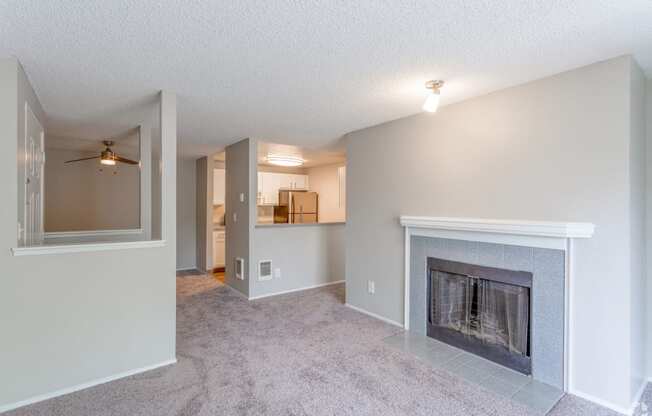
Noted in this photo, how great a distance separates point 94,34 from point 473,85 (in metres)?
2.55

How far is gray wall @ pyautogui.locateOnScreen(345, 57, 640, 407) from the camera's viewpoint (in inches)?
80.6

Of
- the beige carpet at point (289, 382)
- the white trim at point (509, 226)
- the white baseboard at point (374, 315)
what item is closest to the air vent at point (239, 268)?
the beige carpet at point (289, 382)

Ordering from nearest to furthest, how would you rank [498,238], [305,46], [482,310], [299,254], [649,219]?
[305,46] < [649,219] < [498,238] < [482,310] < [299,254]

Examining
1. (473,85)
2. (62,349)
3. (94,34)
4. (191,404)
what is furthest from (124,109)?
(473,85)

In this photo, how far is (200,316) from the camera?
12.3 ft

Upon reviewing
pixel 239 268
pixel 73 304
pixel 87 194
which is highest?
pixel 87 194

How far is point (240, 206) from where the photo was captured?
474 cm

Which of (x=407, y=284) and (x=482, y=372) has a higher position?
(x=407, y=284)

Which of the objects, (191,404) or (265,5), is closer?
(265,5)

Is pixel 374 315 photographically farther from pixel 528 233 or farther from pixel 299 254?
pixel 528 233

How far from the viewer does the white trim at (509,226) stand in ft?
6.95

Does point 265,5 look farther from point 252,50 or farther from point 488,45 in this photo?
point 488,45

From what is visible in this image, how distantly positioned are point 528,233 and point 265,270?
3333 millimetres

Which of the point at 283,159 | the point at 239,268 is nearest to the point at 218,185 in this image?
the point at 283,159
